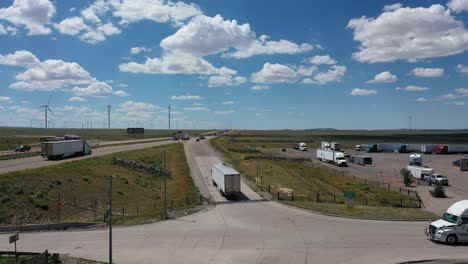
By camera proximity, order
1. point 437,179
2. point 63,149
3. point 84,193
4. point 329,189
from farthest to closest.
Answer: point 63,149 → point 329,189 → point 437,179 → point 84,193

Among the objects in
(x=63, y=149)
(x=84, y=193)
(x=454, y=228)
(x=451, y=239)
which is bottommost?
(x=84, y=193)

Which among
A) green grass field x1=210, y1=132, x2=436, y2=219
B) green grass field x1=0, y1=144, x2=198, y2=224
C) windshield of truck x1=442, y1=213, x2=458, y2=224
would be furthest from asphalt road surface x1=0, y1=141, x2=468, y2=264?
green grass field x1=0, y1=144, x2=198, y2=224

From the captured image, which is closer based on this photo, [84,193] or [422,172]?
[84,193]

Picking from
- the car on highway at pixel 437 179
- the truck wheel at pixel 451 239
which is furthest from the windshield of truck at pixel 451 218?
the car on highway at pixel 437 179

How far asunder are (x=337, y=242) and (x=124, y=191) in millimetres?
38186

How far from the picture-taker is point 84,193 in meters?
54.9

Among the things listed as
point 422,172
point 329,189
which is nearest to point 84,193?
point 329,189

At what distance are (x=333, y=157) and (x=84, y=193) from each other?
6114 centimetres

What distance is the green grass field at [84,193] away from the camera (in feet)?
139

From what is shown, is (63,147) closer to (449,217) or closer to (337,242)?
(337,242)

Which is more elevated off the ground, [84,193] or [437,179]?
[437,179]

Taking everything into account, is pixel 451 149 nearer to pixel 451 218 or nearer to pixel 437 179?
pixel 437 179

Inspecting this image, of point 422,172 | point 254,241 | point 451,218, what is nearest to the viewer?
point 451,218

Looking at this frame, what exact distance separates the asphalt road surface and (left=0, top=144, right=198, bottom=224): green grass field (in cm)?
587
